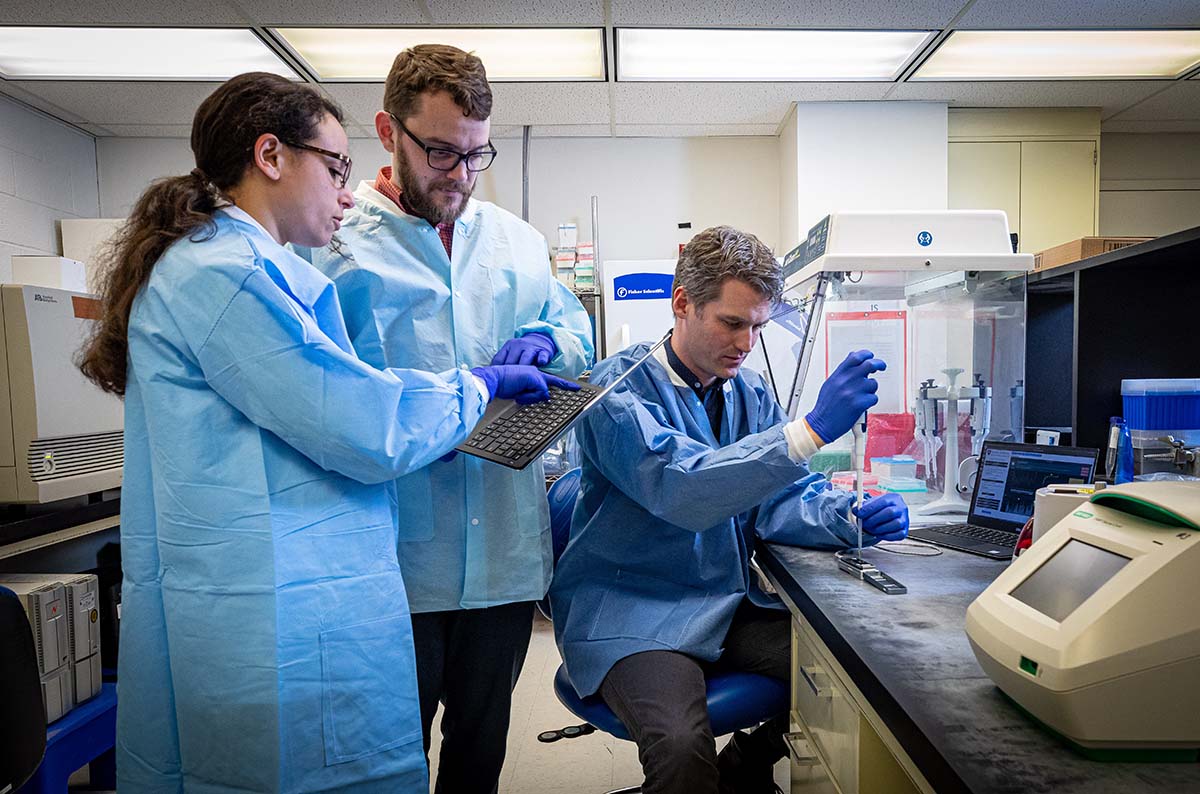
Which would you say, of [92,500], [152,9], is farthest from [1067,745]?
[152,9]

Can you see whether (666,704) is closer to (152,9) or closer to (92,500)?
(92,500)

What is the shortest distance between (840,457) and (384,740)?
145cm

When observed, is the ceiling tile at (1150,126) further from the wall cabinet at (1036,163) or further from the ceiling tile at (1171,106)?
the wall cabinet at (1036,163)

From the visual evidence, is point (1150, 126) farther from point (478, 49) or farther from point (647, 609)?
point (647, 609)

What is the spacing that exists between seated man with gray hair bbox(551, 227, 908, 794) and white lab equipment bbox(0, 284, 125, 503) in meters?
1.15

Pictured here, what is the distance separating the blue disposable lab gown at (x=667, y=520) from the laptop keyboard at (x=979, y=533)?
0.25 metres

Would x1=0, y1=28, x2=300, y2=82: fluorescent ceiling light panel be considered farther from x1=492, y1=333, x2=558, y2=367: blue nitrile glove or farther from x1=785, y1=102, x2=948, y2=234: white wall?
x1=785, y1=102, x2=948, y2=234: white wall

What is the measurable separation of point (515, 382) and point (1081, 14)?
2888 mm

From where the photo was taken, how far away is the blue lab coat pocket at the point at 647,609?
4.66 feet

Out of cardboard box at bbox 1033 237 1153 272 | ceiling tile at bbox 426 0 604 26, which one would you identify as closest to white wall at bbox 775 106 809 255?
ceiling tile at bbox 426 0 604 26

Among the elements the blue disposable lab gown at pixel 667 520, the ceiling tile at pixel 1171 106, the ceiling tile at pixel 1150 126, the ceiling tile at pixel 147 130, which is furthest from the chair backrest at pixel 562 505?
the ceiling tile at pixel 1150 126

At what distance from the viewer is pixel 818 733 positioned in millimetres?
1211

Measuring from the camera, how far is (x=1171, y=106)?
12.7 ft

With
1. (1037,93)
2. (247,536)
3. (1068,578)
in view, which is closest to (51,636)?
(247,536)
